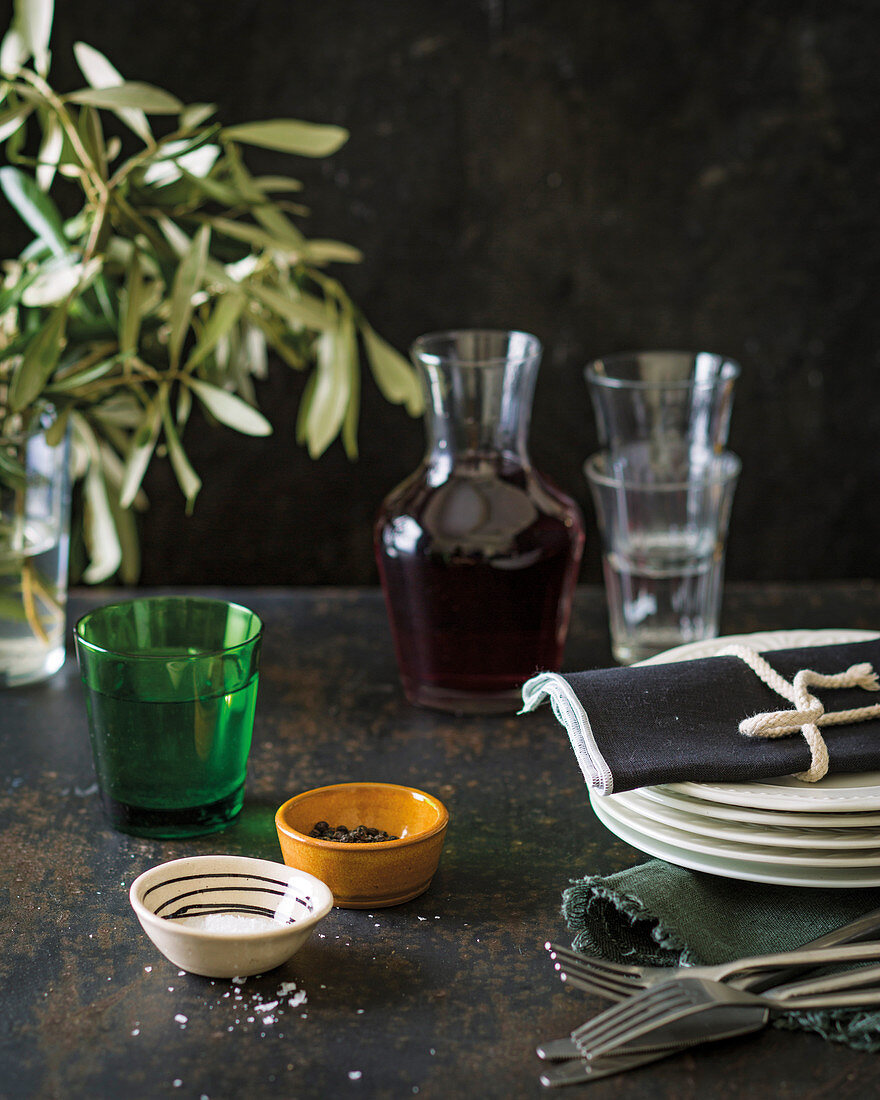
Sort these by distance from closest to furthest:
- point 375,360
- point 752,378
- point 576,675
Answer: point 576,675, point 375,360, point 752,378

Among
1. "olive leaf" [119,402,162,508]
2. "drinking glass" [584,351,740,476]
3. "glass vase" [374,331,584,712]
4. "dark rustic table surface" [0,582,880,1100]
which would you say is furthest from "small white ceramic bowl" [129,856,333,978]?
"drinking glass" [584,351,740,476]

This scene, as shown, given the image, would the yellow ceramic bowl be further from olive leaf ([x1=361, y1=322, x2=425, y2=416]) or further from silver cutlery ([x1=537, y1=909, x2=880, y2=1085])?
olive leaf ([x1=361, y1=322, x2=425, y2=416])

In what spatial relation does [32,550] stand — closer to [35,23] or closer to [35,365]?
[35,365]

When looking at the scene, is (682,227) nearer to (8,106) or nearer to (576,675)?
(8,106)

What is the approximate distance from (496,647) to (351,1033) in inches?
17.2

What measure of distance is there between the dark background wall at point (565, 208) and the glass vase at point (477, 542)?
1061mm

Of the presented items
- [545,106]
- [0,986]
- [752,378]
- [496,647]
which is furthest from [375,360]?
[752,378]

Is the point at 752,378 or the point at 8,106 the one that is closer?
the point at 8,106

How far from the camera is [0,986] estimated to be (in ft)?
2.01

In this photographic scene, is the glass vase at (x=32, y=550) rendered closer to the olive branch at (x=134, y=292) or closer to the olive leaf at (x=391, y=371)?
the olive branch at (x=134, y=292)

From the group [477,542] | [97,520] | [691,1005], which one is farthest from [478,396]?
[691,1005]

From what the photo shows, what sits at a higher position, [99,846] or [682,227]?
[682,227]

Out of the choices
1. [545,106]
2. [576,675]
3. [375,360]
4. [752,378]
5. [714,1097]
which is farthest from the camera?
[752,378]

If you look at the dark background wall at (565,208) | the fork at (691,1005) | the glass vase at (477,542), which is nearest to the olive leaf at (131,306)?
the glass vase at (477,542)
